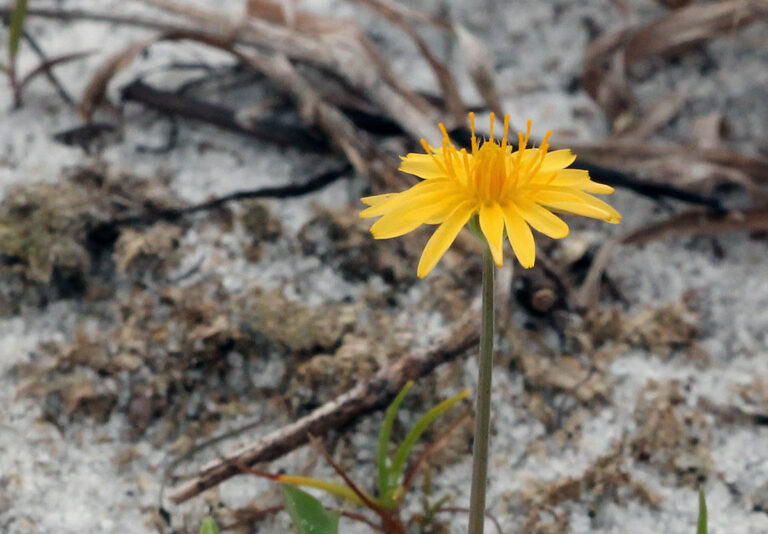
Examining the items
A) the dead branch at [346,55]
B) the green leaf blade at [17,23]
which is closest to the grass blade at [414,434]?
the dead branch at [346,55]

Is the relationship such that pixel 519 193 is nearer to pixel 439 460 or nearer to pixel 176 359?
pixel 439 460

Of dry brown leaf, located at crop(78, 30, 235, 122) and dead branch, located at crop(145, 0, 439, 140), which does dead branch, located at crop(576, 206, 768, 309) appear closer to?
dead branch, located at crop(145, 0, 439, 140)

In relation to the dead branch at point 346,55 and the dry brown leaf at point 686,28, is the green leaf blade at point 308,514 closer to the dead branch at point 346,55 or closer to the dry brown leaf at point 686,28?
the dead branch at point 346,55

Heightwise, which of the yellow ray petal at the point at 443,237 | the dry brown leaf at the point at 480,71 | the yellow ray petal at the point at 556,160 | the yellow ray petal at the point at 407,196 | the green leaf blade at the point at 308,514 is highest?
the dry brown leaf at the point at 480,71

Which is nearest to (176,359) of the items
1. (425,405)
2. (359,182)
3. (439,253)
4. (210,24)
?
(425,405)

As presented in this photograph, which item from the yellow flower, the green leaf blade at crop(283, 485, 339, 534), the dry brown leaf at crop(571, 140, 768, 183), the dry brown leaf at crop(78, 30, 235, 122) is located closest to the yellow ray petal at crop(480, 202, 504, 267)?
the yellow flower

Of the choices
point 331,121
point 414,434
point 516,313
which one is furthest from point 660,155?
point 414,434

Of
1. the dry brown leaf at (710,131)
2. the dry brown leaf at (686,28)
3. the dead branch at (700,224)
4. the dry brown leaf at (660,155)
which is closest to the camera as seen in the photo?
the dead branch at (700,224)
